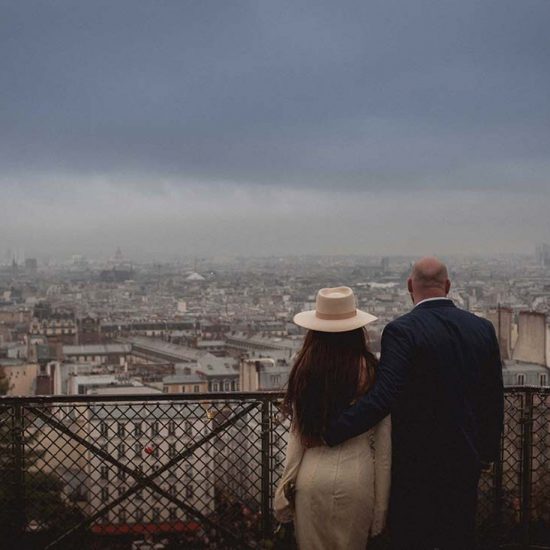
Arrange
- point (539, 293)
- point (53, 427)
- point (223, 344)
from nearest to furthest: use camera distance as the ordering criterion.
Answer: point (53, 427) < point (539, 293) < point (223, 344)

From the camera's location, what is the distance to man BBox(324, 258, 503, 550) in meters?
2.38

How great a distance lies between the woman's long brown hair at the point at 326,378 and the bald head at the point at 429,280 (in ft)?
0.90

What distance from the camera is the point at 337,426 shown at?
2322mm

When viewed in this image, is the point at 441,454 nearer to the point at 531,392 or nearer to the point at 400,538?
the point at 400,538

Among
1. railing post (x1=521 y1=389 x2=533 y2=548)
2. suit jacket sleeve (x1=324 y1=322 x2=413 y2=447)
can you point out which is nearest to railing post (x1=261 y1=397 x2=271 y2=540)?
suit jacket sleeve (x1=324 y1=322 x2=413 y2=447)

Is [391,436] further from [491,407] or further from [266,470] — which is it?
[266,470]

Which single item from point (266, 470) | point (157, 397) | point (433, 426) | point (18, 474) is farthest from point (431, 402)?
point (18, 474)

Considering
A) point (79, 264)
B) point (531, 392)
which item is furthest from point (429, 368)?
Result: point (79, 264)

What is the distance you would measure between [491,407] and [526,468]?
1272mm

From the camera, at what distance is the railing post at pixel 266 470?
3416mm

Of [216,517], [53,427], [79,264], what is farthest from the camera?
[79,264]

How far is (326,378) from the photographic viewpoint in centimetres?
237

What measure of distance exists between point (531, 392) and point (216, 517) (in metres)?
1.62

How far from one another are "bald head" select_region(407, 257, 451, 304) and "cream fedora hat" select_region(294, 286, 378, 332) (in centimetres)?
19
